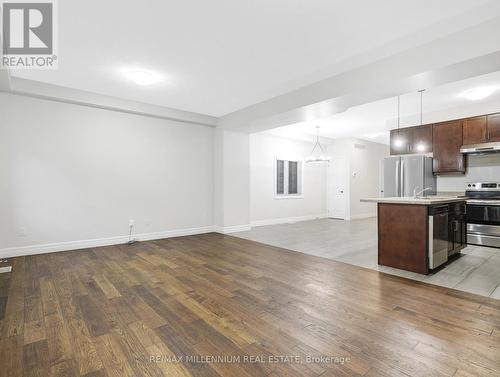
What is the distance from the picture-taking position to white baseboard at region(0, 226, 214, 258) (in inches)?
165

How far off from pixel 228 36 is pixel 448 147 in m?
5.29

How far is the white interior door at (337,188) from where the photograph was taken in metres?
9.06

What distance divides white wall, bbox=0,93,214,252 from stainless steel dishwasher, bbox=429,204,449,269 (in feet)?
15.6

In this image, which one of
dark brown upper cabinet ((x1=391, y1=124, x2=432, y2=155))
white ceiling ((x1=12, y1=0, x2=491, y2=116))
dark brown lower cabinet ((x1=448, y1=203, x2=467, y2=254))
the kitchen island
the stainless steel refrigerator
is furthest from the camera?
dark brown upper cabinet ((x1=391, y1=124, x2=432, y2=155))

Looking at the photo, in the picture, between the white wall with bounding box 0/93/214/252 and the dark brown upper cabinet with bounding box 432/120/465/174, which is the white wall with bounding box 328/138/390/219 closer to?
the dark brown upper cabinet with bounding box 432/120/465/174

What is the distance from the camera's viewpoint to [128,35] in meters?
2.96

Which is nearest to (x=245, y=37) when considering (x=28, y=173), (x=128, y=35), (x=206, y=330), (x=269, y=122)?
(x=128, y=35)

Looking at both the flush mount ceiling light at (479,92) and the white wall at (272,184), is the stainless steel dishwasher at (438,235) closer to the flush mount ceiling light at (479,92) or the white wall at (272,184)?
the flush mount ceiling light at (479,92)

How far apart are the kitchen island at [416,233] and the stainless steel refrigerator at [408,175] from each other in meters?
1.94

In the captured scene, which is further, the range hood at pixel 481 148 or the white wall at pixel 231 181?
the white wall at pixel 231 181

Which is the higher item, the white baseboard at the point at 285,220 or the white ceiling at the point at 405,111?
the white ceiling at the point at 405,111

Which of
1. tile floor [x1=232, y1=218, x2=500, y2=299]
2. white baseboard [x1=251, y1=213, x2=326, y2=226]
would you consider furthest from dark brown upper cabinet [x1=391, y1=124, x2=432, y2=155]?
white baseboard [x1=251, y1=213, x2=326, y2=226]

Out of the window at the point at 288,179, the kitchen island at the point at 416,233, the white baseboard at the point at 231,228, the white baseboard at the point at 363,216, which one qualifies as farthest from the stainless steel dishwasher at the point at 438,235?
the white baseboard at the point at 363,216

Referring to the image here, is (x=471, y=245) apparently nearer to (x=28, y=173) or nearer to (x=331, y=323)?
(x=331, y=323)
